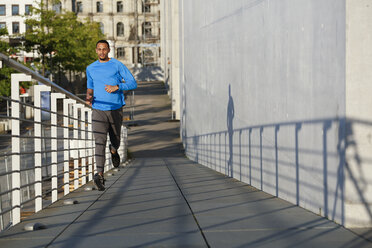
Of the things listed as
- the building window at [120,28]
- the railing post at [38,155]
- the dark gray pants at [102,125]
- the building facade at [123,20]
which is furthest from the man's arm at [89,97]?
the building window at [120,28]

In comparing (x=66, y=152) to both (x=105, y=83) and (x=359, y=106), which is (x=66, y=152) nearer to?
(x=105, y=83)

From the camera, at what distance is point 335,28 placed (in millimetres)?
5035

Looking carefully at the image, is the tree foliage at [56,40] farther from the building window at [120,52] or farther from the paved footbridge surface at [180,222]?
the paved footbridge surface at [180,222]

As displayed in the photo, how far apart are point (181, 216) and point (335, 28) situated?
2.04m

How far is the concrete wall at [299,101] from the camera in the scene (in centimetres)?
476

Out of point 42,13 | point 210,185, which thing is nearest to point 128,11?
point 42,13

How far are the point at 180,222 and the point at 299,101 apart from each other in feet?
6.25

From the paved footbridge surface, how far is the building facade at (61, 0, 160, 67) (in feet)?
277

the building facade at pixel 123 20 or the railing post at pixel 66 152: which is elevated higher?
the building facade at pixel 123 20

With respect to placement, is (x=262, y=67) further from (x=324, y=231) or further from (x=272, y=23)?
(x=324, y=231)

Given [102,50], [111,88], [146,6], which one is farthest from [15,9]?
[111,88]

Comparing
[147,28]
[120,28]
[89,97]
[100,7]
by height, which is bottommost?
[89,97]

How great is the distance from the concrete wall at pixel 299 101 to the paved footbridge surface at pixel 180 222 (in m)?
0.28

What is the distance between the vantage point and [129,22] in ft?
305
